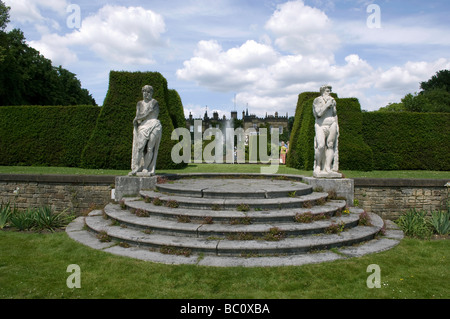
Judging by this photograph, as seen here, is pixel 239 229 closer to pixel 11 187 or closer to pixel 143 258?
pixel 143 258

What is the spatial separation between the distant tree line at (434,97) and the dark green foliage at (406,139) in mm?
23146

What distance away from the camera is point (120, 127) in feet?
43.7

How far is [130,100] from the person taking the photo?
13508 millimetres

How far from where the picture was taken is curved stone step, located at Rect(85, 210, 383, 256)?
14.1ft

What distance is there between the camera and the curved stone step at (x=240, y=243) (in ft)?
14.1

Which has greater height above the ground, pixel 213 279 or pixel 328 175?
pixel 328 175

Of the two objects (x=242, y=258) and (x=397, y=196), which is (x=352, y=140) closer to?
(x=397, y=196)

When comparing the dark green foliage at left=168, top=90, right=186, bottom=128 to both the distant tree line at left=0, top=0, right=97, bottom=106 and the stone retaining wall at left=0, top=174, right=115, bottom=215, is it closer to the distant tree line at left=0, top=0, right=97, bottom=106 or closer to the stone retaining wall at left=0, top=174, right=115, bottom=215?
the stone retaining wall at left=0, top=174, right=115, bottom=215

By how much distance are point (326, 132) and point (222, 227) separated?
12.2 feet

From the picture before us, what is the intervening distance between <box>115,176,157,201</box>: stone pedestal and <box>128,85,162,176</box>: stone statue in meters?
0.17

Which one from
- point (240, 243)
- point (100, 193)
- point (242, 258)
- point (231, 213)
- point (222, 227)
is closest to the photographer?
point (242, 258)

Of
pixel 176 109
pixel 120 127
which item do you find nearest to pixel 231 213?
pixel 120 127
